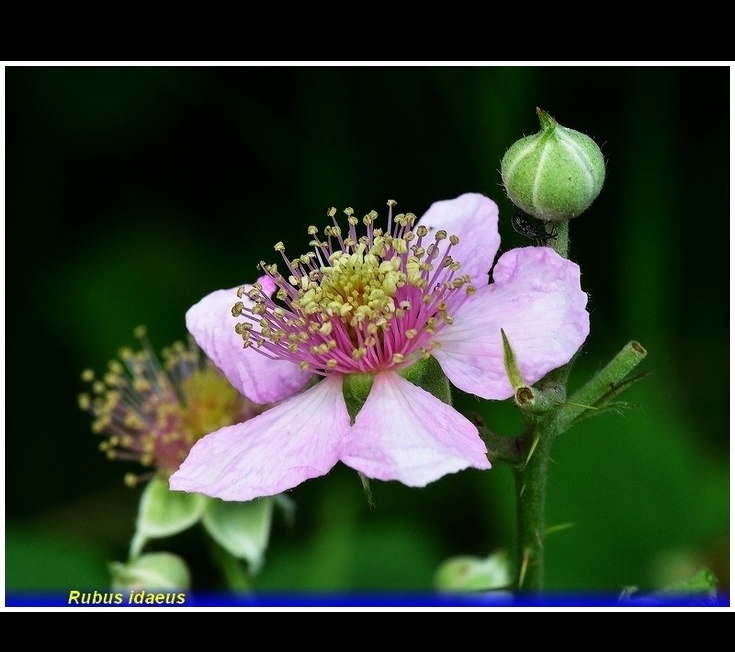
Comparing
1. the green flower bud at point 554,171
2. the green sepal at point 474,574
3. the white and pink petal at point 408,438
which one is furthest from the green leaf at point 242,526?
the green flower bud at point 554,171

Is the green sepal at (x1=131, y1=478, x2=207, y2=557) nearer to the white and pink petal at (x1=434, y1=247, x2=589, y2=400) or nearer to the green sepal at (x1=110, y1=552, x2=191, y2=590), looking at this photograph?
the green sepal at (x1=110, y1=552, x2=191, y2=590)

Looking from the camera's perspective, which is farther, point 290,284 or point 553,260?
point 290,284

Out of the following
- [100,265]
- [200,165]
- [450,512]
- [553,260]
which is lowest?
→ [450,512]

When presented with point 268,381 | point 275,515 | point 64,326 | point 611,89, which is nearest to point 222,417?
point 275,515

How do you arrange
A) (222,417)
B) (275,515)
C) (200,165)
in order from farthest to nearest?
(200,165)
(275,515)
(222,417)

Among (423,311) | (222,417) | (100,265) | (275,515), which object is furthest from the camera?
(100,265)

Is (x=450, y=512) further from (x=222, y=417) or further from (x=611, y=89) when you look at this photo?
(x=611, y=89)

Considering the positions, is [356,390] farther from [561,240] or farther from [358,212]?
[358,212]

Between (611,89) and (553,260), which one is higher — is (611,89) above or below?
above

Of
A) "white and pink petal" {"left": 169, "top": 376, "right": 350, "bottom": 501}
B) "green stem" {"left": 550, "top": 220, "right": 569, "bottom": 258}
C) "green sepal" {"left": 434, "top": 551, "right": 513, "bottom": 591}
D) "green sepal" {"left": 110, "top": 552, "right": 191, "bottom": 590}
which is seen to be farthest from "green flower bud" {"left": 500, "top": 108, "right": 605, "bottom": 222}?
"green sepal" {"left": 110, "top": 552, "right": 191, "bottom": 590}
